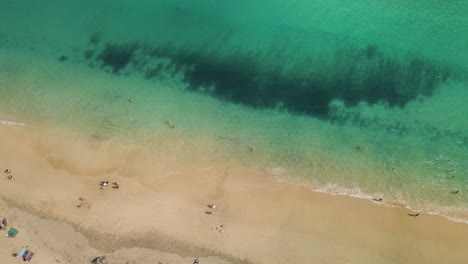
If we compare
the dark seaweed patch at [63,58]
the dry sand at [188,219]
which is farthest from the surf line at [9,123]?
the dark seaweed patch at [63,58]

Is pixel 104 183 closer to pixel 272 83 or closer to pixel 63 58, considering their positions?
pixel 63 58

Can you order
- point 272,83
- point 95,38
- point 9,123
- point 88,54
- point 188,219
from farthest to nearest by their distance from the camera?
1. point 95,38
2. point 88,54
3. point 272,83
4. point 9,123
5. point 188,219

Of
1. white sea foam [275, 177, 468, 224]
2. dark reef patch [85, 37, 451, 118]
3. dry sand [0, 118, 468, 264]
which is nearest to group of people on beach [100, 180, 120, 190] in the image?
dry sand [0, 118, 468, 264]

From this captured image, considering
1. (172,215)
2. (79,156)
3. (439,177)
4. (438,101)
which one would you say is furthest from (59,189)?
(438,101)

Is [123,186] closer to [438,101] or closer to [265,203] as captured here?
[265,203]

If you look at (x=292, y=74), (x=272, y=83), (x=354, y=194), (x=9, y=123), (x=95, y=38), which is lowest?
(x=9, y=123)

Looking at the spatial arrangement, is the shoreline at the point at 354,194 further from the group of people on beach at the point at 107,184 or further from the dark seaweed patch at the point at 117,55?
the dark seaweed patch at the point at 117,55

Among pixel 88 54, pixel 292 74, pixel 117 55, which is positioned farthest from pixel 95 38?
pixel 292 74

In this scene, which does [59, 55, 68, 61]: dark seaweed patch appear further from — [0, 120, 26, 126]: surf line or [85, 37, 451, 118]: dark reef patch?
[0, 120, 26, 126]: surf line
